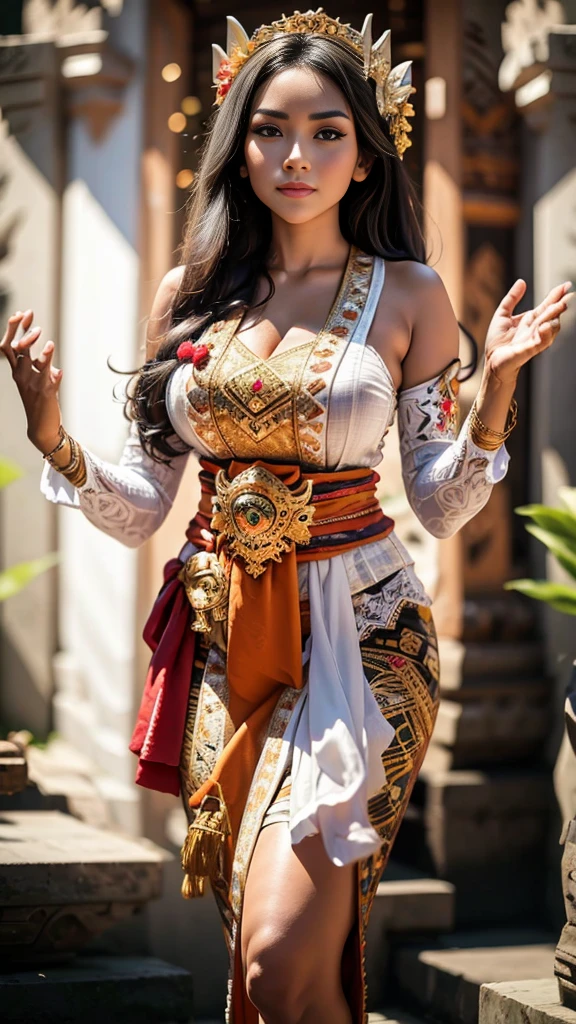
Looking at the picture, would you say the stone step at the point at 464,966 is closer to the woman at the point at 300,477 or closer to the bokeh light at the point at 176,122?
the woman at the point at 300,477

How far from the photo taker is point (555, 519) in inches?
166

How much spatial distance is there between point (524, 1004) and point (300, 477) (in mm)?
1263

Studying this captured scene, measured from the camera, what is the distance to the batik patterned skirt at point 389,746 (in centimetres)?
283

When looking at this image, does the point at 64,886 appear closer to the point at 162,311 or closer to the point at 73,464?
the point at 73,464

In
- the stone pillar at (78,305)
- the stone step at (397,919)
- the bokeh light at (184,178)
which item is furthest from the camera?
the bokeh light at (184,178)

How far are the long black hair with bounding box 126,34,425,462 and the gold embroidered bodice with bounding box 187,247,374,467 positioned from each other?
0.17 m

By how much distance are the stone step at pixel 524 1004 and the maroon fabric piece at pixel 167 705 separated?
34.2 inches

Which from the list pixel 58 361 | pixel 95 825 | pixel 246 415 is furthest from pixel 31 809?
pixel 246 415

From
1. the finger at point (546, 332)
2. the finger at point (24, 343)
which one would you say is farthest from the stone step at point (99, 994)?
the finger at point (546, 332)

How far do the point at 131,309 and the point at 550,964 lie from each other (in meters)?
2.58

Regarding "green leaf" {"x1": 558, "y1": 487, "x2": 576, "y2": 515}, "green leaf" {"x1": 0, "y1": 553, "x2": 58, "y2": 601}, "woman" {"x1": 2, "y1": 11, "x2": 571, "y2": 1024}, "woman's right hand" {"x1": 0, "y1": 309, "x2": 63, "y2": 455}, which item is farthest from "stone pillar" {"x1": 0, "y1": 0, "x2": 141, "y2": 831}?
"woman's right hand" {"x1": 0, "y1": 309, "x2": 63, "y2": 455}

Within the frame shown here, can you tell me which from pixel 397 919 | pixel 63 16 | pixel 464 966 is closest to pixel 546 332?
pixel 464 966

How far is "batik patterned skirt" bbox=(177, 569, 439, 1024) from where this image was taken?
9.29ft

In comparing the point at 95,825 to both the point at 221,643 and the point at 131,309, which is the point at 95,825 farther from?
the point at 221,643
